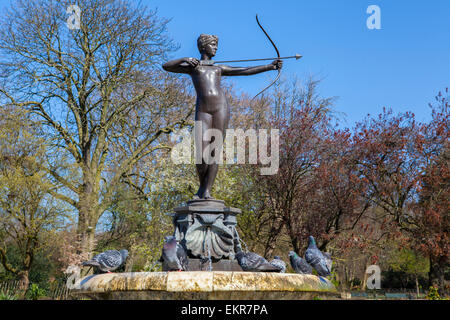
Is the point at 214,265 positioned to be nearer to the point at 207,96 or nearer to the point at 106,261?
the point at 106,261

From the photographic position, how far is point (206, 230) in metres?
6.92

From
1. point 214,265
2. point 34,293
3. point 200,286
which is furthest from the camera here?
point 34,293

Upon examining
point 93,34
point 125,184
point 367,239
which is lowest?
point 367,239

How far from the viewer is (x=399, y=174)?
18375 mm

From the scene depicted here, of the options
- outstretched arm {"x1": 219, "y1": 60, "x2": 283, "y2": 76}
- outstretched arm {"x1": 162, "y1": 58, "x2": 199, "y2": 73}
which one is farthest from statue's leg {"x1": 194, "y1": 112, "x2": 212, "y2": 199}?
outstretched arm {"x1": 219, "y1": 60, "x2": 283, "y2": 76}

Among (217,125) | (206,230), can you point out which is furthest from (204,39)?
(206,230)

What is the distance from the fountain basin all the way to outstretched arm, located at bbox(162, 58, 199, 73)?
3.65 meters

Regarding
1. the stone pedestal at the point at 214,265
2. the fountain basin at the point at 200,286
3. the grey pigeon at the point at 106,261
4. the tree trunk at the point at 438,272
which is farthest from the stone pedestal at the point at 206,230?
the tree trunk at the point at 438,272

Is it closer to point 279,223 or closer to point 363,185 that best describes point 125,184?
point 279,223

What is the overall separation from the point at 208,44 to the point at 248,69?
78 cm

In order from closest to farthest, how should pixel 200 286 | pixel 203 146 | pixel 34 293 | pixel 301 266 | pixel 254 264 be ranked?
pixel 200 286, pixel 254 264, pixel 203 146, pixel 301 266, pixel 34 293

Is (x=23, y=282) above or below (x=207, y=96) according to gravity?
below
